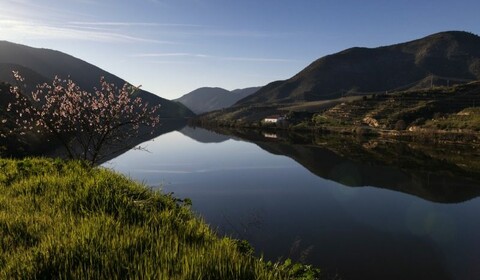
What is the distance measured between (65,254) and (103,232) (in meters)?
1.08

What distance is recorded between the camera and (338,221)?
3459 centimetres

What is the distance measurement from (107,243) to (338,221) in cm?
3029

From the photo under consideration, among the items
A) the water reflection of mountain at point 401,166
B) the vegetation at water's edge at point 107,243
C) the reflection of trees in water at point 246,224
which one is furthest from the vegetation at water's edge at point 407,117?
the vegetation at water's edge at point 107,243

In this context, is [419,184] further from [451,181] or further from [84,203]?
[84,203]

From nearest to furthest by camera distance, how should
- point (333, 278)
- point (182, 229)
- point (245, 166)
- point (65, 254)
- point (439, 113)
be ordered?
1. point (65, 254)
2. point (182, 229)
3. point (333, 278)
4. point (245, 166)
5. point (439, 113)

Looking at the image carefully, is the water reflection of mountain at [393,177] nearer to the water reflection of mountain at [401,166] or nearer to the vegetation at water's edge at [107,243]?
the water reflection of mountain at [401,166]

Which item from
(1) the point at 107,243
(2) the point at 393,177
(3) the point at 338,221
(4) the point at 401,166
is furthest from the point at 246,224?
(4) the point at 401,166

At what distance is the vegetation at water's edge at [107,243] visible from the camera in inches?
239

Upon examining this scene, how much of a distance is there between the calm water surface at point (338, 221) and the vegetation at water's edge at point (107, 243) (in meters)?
4.85

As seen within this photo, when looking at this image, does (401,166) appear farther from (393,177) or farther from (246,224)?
(246,224)

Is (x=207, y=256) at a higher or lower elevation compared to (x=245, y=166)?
higher

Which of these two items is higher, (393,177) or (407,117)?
(407,117)

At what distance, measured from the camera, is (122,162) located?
6956cm

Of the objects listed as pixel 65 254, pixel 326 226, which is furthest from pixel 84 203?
pixel 326 226
